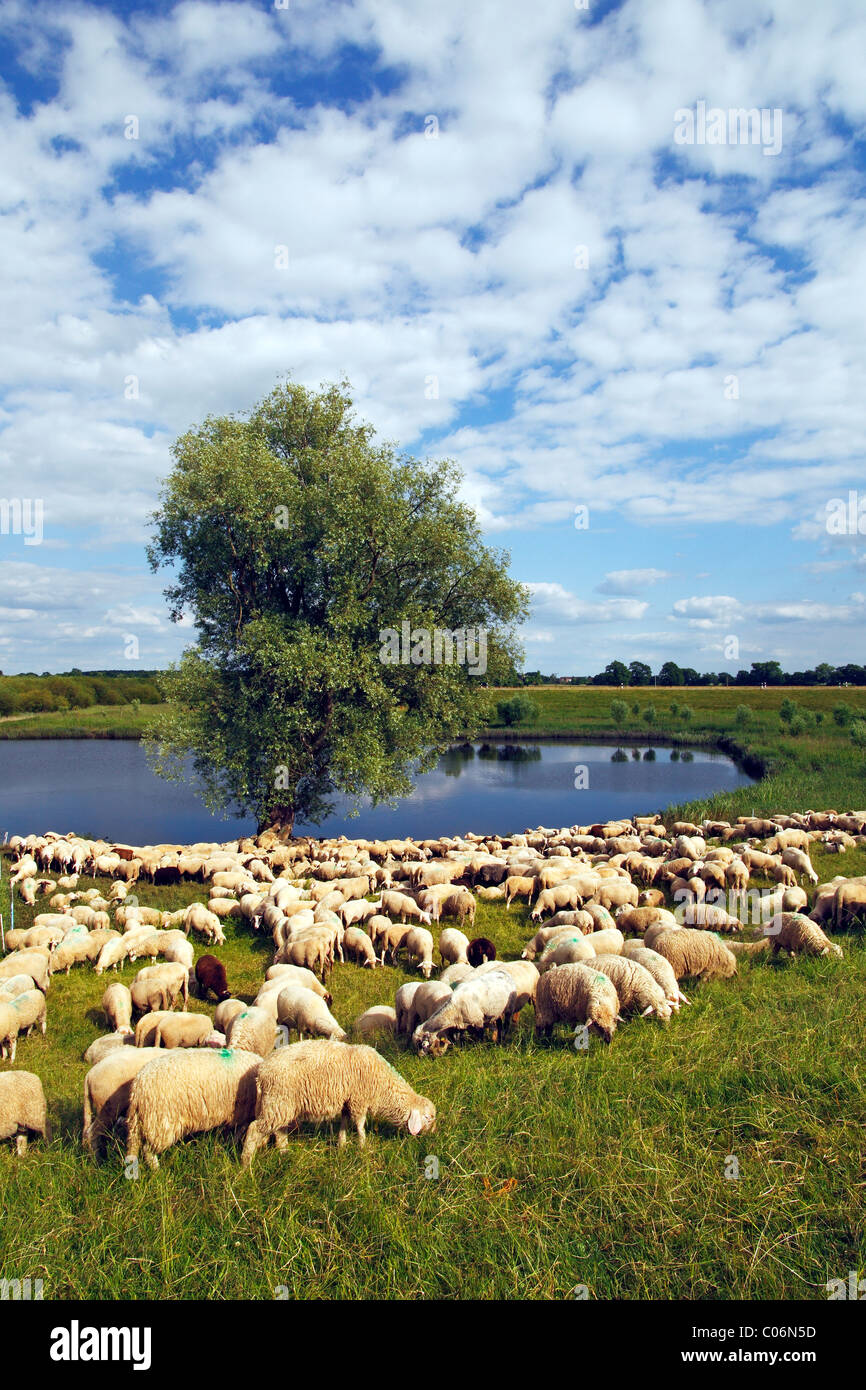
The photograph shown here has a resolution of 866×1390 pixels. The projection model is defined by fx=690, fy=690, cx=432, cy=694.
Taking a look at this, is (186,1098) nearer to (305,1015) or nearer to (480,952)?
(305,1015)

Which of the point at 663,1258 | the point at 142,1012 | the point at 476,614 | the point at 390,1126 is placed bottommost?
the point at 142,1012

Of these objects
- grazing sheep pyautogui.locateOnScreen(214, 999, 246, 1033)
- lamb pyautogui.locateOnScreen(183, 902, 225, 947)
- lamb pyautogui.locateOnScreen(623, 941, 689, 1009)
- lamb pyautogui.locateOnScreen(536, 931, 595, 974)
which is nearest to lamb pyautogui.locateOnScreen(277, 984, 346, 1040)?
grazing sheep pyautogui.locateOnScreen(214, 999, 246, 1033)

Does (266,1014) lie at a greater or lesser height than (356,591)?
lesser

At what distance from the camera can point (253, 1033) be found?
304 inches

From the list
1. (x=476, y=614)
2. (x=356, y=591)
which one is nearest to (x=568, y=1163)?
(x=356, y=591)

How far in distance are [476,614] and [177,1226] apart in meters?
23.2

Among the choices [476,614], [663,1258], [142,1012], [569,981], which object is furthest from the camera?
[476,614]

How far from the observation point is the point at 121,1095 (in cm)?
623

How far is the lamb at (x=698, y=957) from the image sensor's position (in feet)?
30.9

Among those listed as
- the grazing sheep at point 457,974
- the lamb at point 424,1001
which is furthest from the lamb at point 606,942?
the lamb at point 424,1001

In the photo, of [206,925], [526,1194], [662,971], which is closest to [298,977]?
[206,925]

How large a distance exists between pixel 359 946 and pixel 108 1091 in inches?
250
